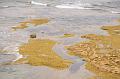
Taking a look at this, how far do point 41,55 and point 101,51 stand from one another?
866 cm

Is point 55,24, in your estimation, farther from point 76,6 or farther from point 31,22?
point 76,6

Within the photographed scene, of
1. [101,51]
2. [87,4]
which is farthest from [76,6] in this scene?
[101,51]

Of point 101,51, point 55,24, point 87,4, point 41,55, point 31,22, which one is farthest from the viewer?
point 87,4

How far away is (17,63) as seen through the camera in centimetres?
3906

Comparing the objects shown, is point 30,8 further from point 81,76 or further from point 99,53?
point 81,76

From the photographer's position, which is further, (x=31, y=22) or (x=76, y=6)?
(x=76, y=6)

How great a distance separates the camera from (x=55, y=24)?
66.7 metres

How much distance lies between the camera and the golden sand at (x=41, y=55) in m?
39.1

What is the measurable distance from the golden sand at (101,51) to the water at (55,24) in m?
1.54

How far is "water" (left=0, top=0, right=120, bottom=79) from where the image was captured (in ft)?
119

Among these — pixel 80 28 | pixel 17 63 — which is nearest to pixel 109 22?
pixel 80 28

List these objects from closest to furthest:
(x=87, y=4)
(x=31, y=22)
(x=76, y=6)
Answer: (x=31, y=22) → (x=76, y=6) → (x=87, y=4)

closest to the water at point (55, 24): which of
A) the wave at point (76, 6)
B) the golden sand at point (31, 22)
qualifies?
the wave at point (76, 6)

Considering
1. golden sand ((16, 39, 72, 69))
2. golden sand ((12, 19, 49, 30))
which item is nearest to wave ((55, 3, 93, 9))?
golden sand ((12, 19, 49, 30))
